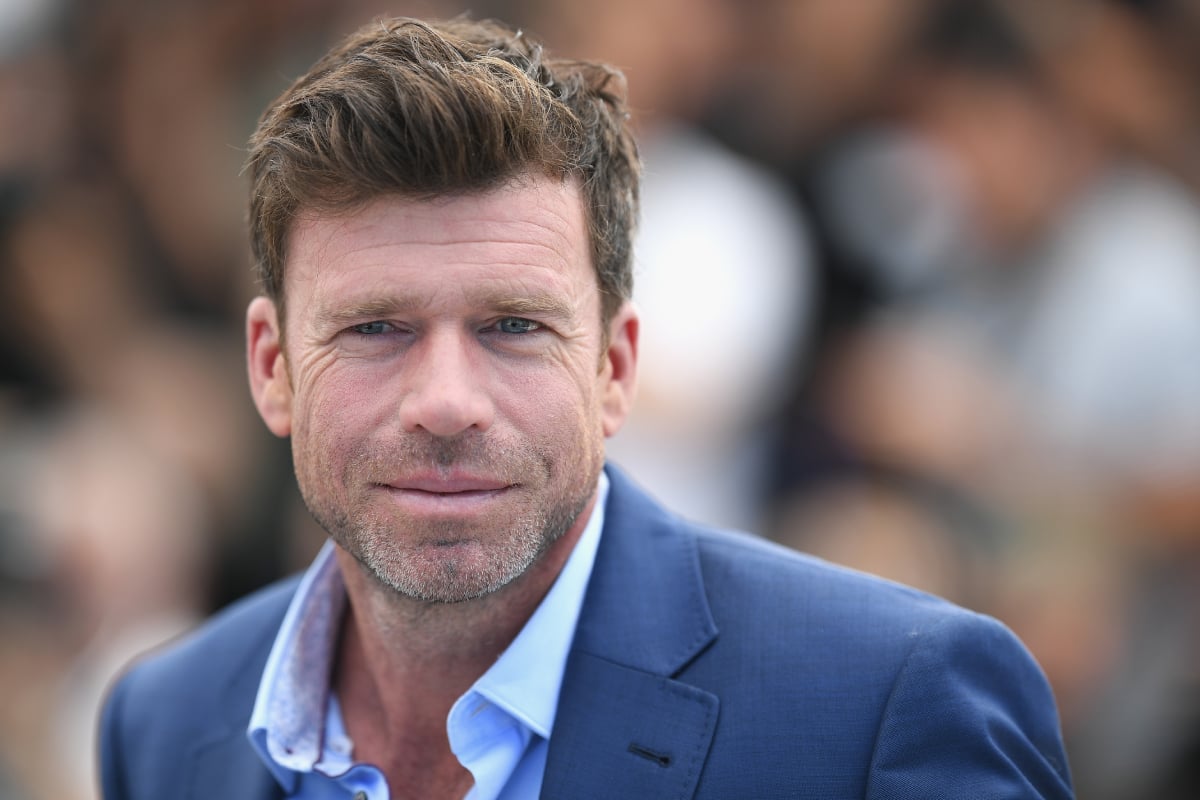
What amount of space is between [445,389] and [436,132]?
1.43 ft

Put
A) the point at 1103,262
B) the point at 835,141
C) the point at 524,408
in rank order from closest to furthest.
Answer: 1. the point at 524,408
2. the point at 1103,262
3. the point at 835,141

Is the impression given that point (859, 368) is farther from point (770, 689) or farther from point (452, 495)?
point (452, 495)

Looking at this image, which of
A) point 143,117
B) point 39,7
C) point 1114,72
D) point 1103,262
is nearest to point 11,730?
point 143,117

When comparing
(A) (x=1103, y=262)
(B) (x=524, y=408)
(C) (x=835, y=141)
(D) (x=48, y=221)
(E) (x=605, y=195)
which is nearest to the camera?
(B) (x=524, y=408)

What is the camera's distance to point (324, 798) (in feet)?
8.73

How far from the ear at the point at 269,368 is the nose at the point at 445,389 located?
1.48 ft

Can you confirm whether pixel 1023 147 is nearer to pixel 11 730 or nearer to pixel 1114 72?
pixel 1114 72

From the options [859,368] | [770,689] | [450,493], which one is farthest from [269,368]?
[859,368]

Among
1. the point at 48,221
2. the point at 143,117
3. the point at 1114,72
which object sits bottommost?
the point at 48,221

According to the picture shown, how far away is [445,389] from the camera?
2277 millimetres

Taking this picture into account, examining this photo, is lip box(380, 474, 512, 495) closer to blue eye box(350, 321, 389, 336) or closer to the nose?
the nose

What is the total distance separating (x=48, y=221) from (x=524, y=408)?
5.05 m

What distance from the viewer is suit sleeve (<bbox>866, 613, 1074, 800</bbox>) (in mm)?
2232

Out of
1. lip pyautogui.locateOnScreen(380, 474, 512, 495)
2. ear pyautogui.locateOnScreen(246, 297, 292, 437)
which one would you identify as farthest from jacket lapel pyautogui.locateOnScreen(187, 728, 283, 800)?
lip pyautogui.locateOnScreen(380, 474, 512, 495)
